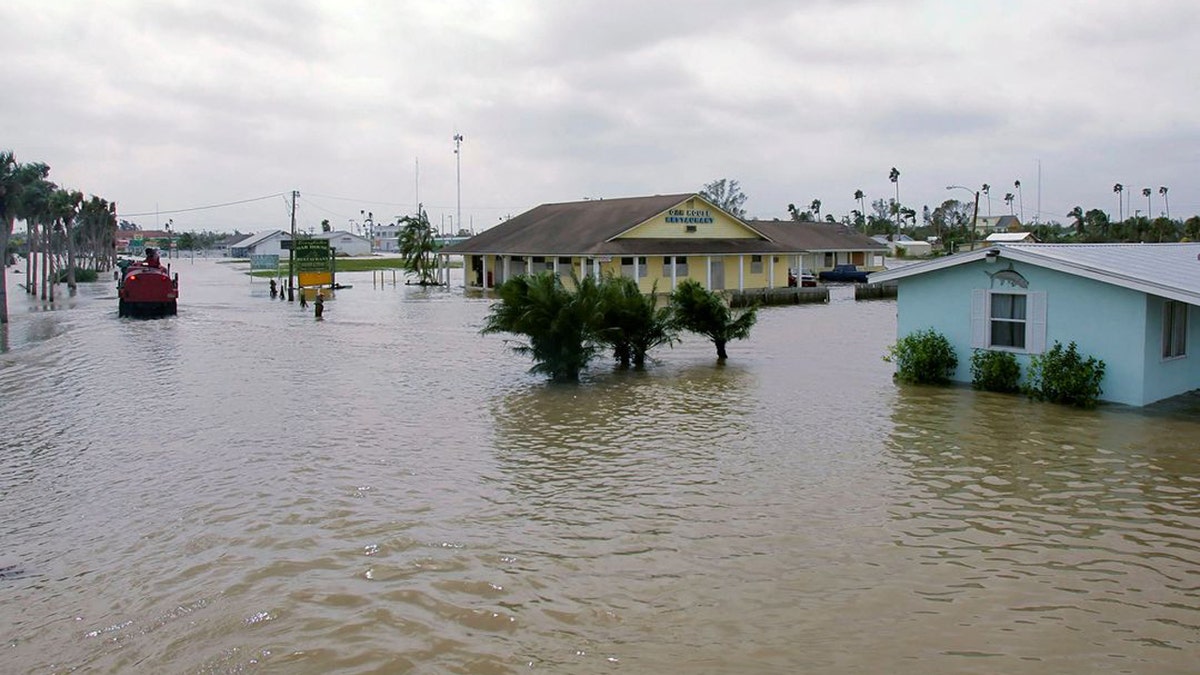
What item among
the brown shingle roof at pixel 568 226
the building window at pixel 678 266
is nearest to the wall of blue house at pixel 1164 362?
the brown shingle roof at pixel 568 226

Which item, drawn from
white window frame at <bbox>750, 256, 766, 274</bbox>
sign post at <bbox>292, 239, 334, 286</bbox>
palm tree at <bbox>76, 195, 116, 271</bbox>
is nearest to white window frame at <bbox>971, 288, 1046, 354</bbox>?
white window frame at <bbox>750, 256, 766, 274</bbox>

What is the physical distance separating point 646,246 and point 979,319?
30485mm

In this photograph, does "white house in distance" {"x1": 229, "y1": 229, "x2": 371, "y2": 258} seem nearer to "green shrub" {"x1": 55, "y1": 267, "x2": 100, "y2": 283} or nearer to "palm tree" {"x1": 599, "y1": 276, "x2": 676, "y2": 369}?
"green shrub" {"x1": 55, "y1": 267, "x2": 100, "y2": 283}

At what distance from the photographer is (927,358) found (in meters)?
20.8

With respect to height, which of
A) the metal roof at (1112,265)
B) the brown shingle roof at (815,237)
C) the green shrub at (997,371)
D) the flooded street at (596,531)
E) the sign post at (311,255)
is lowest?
the flooded street at (596,531)

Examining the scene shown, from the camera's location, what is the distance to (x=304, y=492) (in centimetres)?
1344

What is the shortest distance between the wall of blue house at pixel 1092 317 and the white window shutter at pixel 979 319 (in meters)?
0.13

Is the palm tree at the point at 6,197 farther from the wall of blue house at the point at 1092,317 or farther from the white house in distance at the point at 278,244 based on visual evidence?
the white house in distance at the point at 278,244

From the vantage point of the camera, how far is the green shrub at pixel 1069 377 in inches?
704

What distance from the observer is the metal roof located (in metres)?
16.7

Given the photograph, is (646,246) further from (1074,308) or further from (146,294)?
(1074,308)

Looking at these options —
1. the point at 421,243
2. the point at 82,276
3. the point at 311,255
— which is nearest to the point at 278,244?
the point at 82,276

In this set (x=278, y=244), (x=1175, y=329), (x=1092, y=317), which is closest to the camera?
(x=1092, y=317)

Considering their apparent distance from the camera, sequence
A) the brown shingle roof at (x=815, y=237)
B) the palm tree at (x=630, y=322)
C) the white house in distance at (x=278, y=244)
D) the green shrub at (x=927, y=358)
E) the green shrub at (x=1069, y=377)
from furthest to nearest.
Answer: the white house in distance at (x=278, y=244)
the brown shingle roof at (x=815, y=237)
the palm tree at (x=630, y=322)
the green shrub at (x=927, y=358)
the green shrub at (x=1069, y=377)
